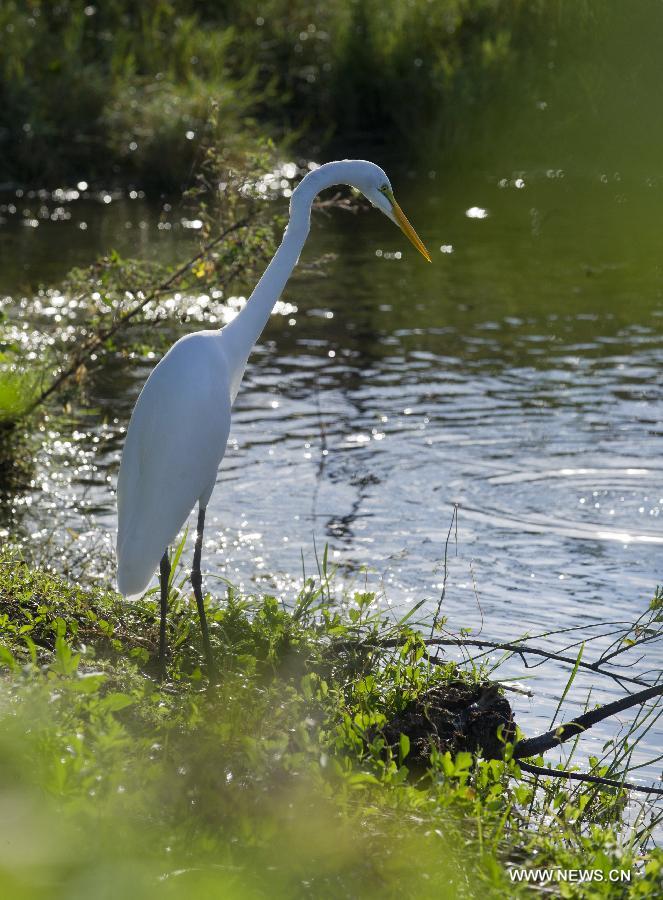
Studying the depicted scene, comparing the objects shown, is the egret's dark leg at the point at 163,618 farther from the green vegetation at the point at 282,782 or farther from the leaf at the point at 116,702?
the leaf at the point at 116,702

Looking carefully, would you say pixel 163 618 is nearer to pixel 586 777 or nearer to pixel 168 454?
pixel 168 454

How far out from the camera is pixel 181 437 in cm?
345

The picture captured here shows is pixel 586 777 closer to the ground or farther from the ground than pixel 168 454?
closer to the ground

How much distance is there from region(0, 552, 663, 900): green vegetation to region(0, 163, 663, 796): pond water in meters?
0.56

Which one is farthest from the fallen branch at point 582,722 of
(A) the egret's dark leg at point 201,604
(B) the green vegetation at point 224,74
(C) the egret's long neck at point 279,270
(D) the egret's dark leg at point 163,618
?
(B) the green vegetation at point 224,74

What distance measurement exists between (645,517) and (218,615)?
2452 millimetres

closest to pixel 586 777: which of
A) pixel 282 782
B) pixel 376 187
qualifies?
pixel 282 782

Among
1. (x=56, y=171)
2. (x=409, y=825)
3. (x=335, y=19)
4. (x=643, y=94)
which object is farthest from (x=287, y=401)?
(x=335, y=19)

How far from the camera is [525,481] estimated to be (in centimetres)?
573

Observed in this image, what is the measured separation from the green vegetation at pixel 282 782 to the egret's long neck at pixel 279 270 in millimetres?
930

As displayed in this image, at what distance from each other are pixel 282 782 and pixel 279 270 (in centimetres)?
189

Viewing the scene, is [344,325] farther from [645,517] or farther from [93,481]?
[645,517]

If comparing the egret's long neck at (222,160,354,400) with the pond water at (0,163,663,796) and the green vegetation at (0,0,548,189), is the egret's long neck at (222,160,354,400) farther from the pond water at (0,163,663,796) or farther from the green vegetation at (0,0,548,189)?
the green vegetation at (0,0,548,189)

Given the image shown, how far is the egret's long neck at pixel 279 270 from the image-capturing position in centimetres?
380
